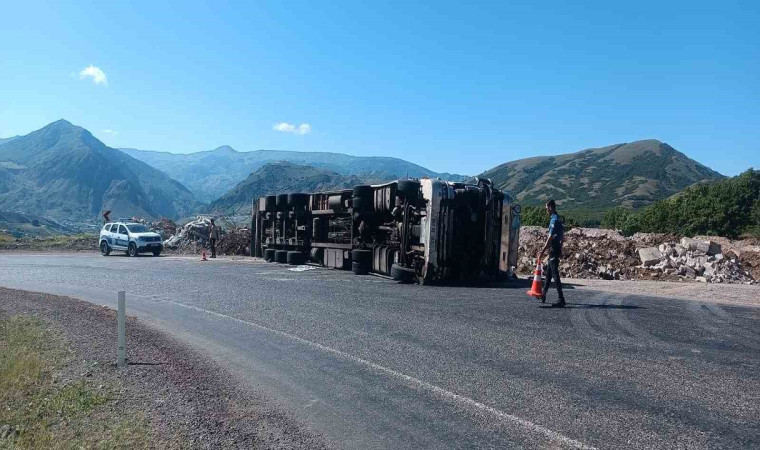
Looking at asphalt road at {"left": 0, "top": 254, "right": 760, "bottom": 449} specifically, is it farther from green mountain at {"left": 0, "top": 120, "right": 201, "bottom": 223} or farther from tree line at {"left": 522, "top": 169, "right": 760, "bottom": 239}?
green mountain at {"left": 0, "top": 120, "right": 201, "bottom": 223}

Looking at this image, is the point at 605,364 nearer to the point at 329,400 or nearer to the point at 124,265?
the point at 329,400

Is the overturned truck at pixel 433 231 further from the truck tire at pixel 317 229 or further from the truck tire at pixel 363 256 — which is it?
the truck tire at pixel 317 229

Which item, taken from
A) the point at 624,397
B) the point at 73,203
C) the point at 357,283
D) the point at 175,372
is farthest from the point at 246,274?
the point at 73,203

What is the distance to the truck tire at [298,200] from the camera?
2423 centimetres

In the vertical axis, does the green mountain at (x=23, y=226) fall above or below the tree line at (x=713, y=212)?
below

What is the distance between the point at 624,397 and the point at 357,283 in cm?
1138

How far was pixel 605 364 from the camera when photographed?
682 cm

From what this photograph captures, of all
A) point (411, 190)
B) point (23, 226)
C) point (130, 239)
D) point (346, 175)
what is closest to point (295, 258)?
point (411, 190)

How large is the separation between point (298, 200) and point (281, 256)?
277 centimetres

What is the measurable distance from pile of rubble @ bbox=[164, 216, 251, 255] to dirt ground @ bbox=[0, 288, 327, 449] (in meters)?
25.0

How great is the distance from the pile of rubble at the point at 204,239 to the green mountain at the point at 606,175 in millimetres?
Answer: 92701

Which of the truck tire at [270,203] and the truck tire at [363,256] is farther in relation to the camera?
the truck tire at [270,203]

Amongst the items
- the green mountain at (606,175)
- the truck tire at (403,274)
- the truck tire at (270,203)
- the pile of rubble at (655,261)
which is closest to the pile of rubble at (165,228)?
the truck tire at (270,203)

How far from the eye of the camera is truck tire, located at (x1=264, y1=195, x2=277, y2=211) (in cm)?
2631
